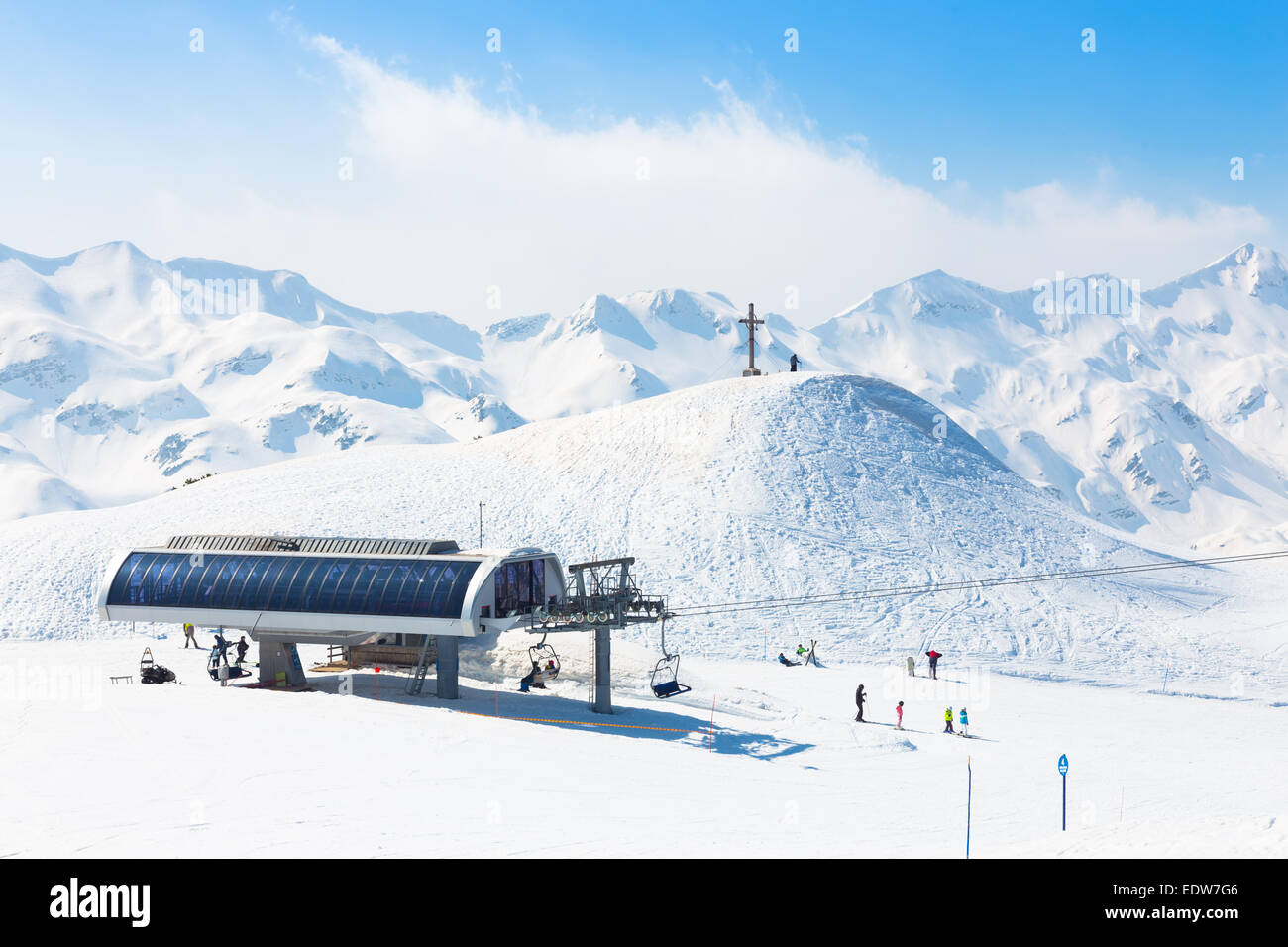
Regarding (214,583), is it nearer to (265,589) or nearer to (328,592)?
(265,589)

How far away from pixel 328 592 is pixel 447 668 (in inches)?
229

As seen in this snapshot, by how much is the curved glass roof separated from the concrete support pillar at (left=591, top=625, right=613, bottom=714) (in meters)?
6.07

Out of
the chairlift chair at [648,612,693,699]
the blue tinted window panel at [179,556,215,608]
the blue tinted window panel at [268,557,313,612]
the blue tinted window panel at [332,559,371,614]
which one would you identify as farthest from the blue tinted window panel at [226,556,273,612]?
the chairlift chair at [648,612,693,699]

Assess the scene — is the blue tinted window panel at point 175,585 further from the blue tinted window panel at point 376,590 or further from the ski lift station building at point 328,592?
the blue tinted window panel at point 376,590

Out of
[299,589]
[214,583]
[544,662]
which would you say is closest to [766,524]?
[544,662]

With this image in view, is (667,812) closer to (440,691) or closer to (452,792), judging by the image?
(452,792)

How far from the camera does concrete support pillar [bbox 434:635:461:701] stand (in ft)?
145

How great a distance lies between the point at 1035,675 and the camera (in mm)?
58812

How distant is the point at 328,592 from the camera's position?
43.8 meters

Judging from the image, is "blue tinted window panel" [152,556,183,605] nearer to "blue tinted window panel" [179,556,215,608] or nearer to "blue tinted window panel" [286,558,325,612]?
"blue tinted window panel" [179,556,215,608]
